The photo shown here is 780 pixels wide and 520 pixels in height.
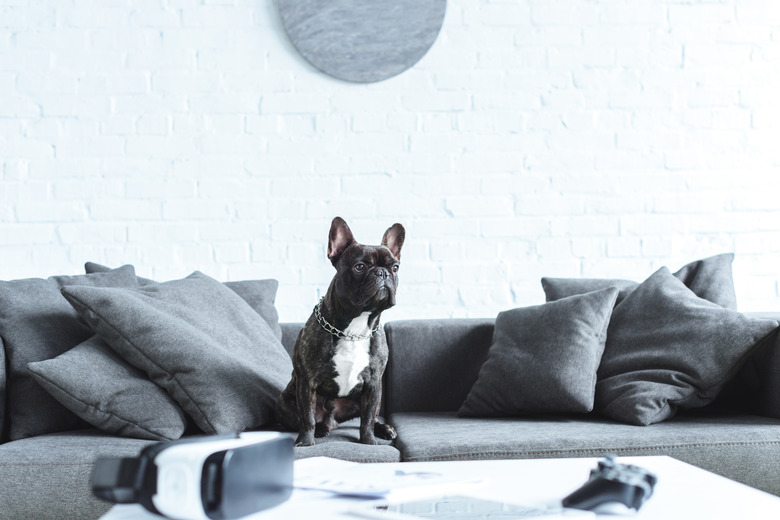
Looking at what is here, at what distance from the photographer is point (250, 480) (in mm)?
800

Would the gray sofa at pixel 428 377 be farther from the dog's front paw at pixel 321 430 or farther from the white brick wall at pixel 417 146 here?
the white brick wall at pixel 417 146

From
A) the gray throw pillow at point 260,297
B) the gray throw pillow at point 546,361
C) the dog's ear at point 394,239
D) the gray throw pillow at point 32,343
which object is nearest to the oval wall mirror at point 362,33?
the gray throw pillow at point 260,297

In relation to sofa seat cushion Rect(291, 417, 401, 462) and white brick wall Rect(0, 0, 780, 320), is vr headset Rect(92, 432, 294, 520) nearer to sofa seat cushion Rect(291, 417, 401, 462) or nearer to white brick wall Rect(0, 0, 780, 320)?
sofa seat cushion Rect(291, 417, 401, 462)

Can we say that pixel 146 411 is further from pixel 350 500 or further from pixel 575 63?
pixel 575 63

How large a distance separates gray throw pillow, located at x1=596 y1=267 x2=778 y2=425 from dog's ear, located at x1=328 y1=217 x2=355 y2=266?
885 mm

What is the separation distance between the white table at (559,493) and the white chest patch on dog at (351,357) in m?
0.92

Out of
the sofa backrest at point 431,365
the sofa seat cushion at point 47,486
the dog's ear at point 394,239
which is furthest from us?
the sofa backrest at point 431,365

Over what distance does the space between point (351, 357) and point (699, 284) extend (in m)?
1.22

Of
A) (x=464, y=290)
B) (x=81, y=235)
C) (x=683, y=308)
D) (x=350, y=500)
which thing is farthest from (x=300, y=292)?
(x=350, y=500)

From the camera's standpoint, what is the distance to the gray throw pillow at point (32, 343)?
1968 millimetres

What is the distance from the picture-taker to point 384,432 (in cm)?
209

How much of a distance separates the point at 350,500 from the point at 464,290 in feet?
7.25

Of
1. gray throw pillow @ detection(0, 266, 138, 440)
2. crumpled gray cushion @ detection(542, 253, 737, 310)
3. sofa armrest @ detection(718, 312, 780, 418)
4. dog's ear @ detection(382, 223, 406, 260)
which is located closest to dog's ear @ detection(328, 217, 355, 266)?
dog's ear @ detection(382, 223, 406, 260)

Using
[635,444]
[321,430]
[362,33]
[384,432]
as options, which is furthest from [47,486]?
[362,33]
